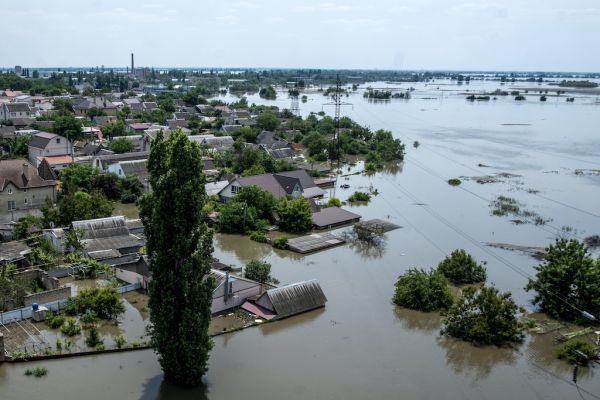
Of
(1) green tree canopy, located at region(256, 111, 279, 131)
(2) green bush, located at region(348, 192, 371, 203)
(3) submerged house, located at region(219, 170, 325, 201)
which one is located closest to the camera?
(3) submerged house, located at region(219, 170, 325, 201)

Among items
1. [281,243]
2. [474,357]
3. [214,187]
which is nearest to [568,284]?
[474,357]

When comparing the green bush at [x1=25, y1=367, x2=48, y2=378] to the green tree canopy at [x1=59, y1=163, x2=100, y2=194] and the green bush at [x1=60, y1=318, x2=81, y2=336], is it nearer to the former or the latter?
the green bush at [x1=60, y1=318, x2=81, y2=336]

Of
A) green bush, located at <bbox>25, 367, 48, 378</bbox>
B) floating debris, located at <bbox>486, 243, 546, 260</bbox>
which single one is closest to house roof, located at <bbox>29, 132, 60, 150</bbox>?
green bush, located at <bbox>25, 367, 48, 378</bbox>

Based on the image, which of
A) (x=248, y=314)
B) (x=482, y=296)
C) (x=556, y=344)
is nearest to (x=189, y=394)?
(x=248, y=314)

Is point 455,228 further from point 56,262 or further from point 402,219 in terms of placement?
point 56,262

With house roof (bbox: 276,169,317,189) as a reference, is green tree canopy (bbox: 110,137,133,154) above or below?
above

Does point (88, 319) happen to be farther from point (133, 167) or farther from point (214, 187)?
point (133, 167)
